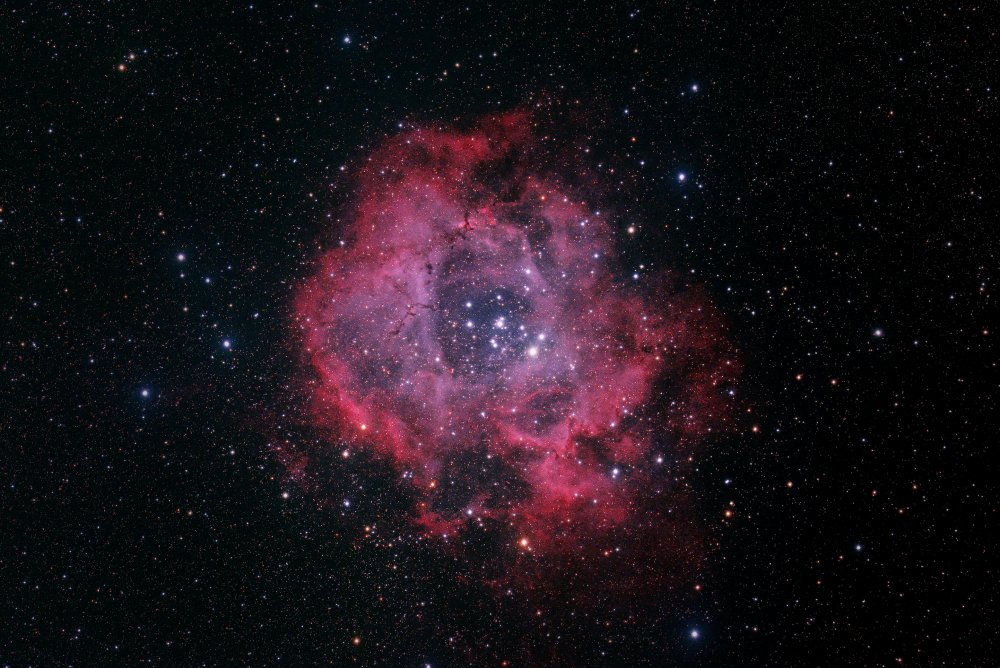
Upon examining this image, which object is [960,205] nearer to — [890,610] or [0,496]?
[890,610]

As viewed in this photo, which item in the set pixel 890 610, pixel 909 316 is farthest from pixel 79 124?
pixel 890 610

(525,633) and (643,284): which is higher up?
(643,284)

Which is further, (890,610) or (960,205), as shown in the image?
(890,610)

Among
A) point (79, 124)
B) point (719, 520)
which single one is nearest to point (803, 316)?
point (719, 520)

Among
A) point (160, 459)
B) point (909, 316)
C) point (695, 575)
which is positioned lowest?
point (695, 575)

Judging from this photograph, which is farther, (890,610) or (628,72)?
(890,610)

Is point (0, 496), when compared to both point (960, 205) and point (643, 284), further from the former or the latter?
point (960, 205)
